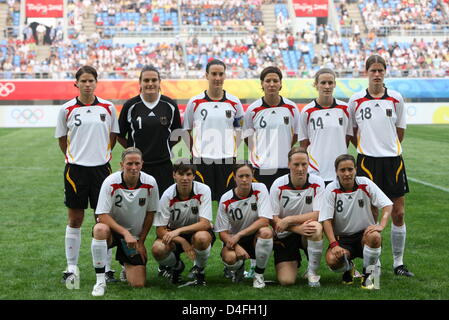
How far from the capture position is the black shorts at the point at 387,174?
593cm

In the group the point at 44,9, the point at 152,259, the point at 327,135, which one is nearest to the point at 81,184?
the point at 152,259

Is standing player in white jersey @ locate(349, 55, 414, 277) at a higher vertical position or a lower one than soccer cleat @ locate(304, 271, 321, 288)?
higher

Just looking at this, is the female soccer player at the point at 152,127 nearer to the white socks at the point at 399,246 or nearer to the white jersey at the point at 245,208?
the white jersey at the point at 245,208

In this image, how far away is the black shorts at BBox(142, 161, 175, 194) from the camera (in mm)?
6059

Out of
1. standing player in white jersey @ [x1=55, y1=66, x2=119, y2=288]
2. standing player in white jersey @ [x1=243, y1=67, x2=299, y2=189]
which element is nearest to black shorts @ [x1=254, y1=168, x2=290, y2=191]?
standing player in white jersey @ [x1=243, y1=67, x2=299, y2=189]

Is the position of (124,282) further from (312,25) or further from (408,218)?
(312,25)

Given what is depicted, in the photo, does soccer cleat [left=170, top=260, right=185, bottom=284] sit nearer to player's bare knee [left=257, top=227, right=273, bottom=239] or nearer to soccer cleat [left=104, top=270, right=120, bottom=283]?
soccer cleat [left=104, top=270, right=120, bottom=283]

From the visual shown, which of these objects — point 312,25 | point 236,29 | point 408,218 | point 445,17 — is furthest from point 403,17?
point 408,218

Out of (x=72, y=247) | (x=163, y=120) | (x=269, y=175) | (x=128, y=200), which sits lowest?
(x=72, y=247)

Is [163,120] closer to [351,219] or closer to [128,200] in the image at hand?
[128,200]

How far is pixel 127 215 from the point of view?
557 centimetres

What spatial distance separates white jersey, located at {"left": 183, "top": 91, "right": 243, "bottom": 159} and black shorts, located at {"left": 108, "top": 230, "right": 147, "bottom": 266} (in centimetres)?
118

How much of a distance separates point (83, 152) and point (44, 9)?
32.3 metres

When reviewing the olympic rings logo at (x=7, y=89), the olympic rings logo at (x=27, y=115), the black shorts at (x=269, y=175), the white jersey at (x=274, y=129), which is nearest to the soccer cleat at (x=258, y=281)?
the black shorts at (x=269, y=175)
